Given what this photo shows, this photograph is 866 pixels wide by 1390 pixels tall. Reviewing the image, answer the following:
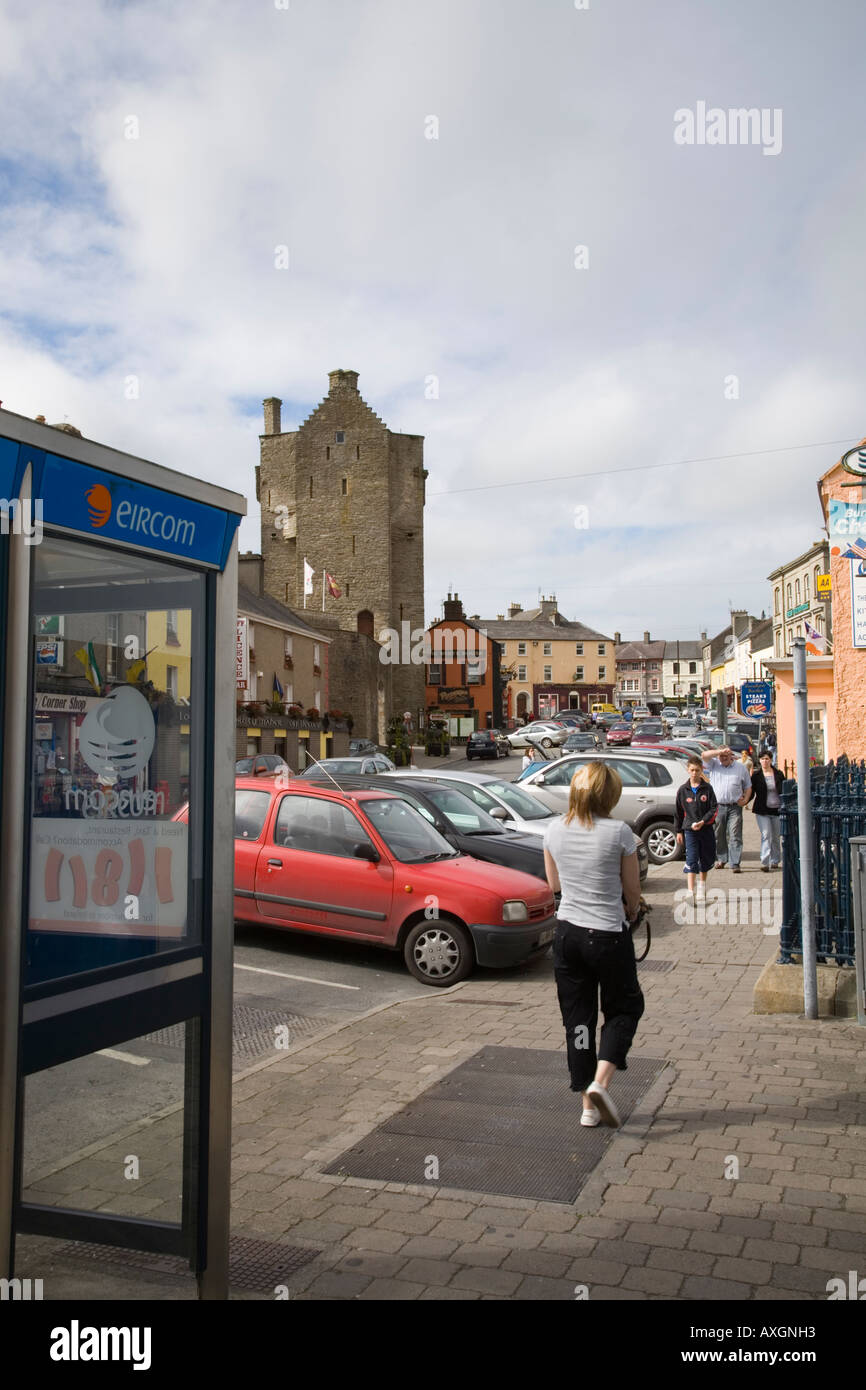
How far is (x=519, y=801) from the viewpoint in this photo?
14.2 metres

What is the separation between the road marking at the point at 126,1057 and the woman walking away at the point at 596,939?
2.25m

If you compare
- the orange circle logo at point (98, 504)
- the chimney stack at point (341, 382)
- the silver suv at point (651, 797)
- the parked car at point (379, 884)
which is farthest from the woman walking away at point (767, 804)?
the chimney stack at point (341, 382)

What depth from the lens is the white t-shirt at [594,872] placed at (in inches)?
200

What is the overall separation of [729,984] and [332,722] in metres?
37.7

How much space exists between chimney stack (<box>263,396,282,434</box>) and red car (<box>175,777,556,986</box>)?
63.3m

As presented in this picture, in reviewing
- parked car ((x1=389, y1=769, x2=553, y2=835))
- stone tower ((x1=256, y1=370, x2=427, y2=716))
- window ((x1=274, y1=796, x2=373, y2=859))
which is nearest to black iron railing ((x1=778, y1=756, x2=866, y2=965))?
window ((x1=274, y1=796, x2=373, y2=859))

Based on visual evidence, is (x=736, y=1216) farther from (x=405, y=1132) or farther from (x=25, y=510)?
(x=25, y=510)

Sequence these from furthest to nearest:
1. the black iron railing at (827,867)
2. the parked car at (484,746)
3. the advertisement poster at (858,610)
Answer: the parked car at (484,746) → the advertisement poster at (858,610) → the black iron railing at (827,867)

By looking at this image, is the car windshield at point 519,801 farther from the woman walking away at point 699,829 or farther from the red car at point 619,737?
the red car at point 619,737

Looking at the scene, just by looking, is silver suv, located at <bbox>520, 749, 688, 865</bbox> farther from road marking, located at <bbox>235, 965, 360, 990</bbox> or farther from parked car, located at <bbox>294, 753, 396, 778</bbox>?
road marking, located at <bbox>235, 965, 360, 990</bbox>

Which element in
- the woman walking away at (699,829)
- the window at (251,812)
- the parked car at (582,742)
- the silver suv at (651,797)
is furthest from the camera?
the parked car at (582,742)

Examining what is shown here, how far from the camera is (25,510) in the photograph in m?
2.97

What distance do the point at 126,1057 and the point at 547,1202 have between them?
1.88m
